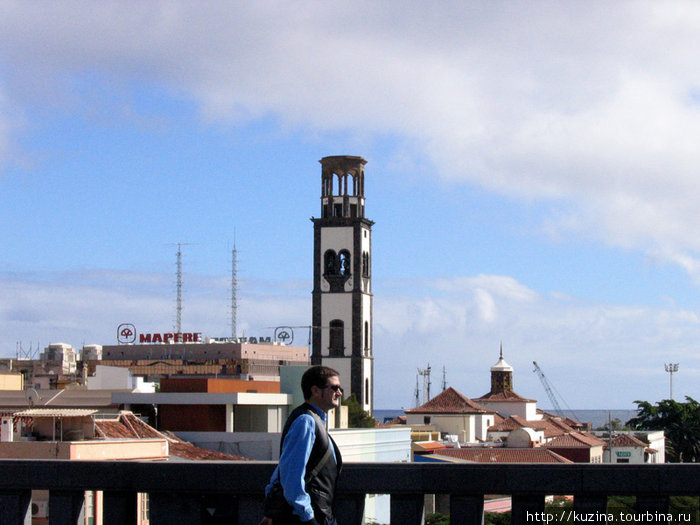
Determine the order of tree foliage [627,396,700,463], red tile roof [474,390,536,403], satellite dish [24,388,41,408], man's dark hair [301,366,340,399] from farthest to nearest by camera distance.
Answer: red tile roof [474,390,536,403] → tree foliage [627,396,700,463] → satellite dish [24,388,41,408] → man's dark hair [301,366,340,399]

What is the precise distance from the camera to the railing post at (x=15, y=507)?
30.1ft

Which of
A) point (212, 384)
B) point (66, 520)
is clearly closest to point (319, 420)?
point (66, 520)

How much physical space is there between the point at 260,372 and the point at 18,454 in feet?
358

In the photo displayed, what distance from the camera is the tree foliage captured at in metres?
124

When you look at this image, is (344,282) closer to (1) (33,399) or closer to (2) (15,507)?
(1) (33,399)

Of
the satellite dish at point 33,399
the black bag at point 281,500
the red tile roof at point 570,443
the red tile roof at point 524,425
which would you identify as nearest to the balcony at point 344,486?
the black bag at point 281,500

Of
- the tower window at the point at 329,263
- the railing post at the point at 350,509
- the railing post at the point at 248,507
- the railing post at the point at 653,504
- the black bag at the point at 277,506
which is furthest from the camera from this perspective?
the tower window at the point at 329,263

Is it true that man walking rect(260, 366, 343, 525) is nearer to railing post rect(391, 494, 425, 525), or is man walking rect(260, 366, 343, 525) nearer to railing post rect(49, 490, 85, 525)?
railing post rect(391, 494, 425, 525)

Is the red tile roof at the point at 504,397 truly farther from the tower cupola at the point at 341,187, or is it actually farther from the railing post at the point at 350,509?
the railing post at the point at 350,509

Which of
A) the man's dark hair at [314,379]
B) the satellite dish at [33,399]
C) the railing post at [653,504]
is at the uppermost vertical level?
the man's dark hair at [314,379]

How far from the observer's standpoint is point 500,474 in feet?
28.3

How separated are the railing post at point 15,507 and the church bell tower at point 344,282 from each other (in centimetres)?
8624

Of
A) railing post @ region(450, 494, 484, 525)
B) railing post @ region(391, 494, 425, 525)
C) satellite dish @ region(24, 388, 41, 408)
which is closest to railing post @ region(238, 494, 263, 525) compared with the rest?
railing post @ region(391, 494, 425, 525)

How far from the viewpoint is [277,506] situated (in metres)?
7.55
